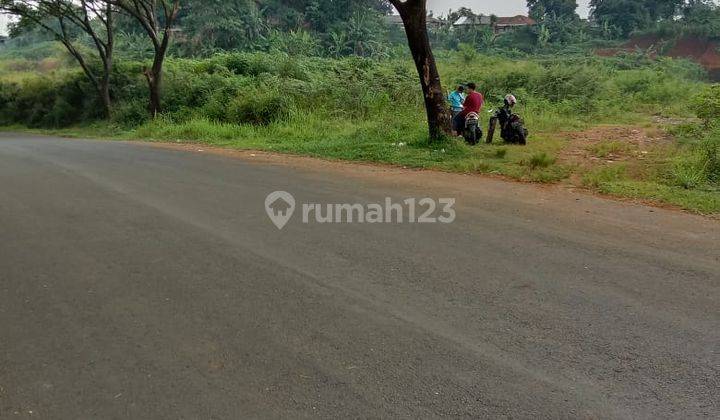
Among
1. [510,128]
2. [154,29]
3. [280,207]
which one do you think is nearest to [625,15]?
[154,29]

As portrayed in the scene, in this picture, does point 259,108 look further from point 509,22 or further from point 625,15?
point 509,22

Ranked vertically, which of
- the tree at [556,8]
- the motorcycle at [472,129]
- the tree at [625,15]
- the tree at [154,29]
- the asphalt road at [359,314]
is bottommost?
the asphalt road at [359,314]

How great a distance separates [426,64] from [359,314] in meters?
9.10

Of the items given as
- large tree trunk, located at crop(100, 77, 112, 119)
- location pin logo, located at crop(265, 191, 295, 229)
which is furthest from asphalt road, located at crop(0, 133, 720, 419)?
large tree trunk, located at crop(100, 77, 112, 119)

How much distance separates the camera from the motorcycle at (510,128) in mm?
12055

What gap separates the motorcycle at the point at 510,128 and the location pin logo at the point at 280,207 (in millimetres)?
6019

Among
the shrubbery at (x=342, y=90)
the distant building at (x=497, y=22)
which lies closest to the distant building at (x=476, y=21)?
the distant building at (x=497, y=22)

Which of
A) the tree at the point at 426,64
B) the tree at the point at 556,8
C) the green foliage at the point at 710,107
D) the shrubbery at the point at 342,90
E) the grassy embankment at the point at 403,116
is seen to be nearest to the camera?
the grassy embankment at the point at 403,116

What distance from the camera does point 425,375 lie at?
123 inches

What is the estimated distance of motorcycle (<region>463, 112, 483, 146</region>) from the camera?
1220 cm

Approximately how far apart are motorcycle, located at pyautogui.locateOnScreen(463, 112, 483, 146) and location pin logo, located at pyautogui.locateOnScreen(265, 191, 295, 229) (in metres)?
5.54

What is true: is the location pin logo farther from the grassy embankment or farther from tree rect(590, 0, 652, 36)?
tree rect(590, 0, 652, 36)

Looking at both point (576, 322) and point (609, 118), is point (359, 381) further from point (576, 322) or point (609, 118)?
point (609, 118)

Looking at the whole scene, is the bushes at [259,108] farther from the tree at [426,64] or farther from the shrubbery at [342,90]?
the tree at [426,64]
